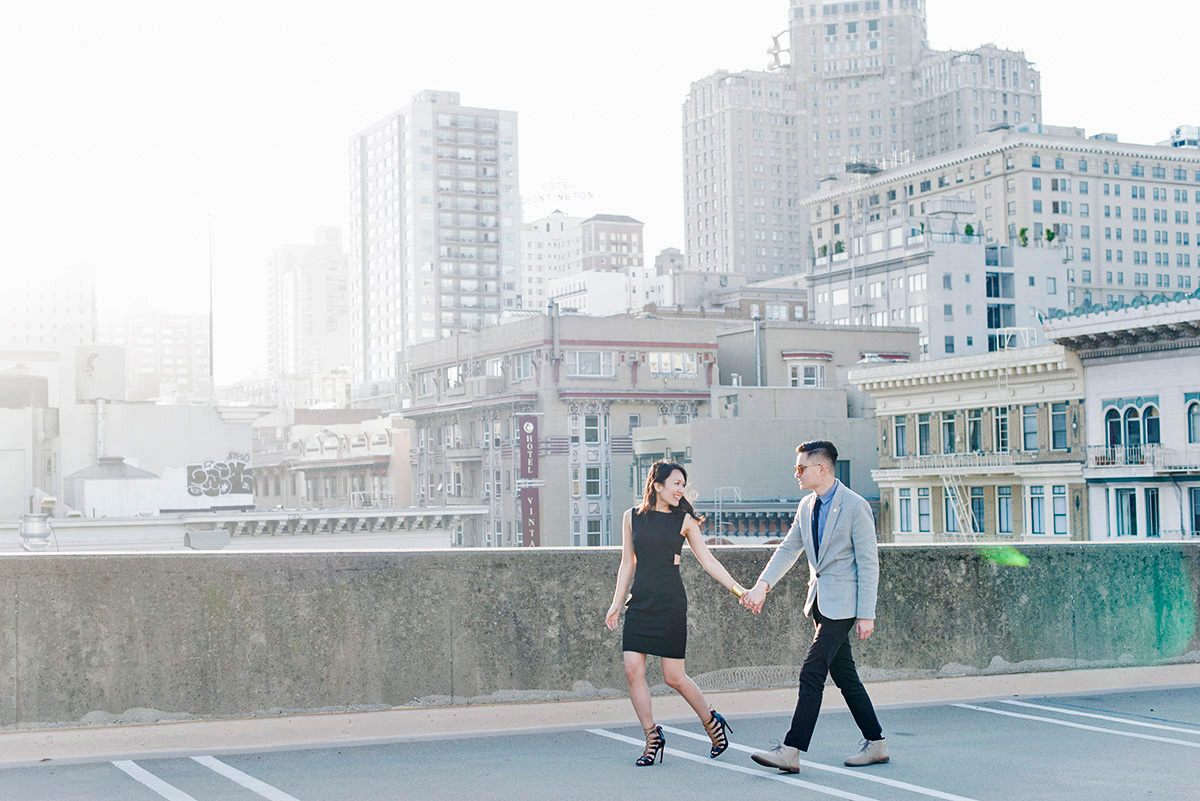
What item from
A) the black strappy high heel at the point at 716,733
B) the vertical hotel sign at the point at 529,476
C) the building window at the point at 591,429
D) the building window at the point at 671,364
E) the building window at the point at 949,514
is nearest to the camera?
the black strappy high heel at the point at 716,733

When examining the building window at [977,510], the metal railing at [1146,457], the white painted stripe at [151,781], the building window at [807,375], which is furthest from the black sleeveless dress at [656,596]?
the building window at [807,375]

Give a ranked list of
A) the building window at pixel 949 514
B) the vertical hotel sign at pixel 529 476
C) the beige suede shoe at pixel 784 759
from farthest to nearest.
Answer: the vertical hotel sign at pixel 529 476 < the building window at pixel 949 514 < the beige suede shoe at pixel 784 759

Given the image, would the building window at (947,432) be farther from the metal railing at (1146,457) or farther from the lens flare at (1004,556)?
the lens flare at (1004,556)

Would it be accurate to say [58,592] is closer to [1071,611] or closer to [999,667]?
[999,667]

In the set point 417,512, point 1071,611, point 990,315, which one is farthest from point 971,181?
point 1071,611

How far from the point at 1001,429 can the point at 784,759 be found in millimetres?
48064

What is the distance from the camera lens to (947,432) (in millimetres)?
57906

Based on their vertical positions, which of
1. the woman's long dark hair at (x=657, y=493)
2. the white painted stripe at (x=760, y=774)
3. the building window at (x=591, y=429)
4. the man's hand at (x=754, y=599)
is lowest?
the white painted stripe at (x=760, y=774)

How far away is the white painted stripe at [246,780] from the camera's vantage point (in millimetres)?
8570

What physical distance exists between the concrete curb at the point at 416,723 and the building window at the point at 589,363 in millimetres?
68730

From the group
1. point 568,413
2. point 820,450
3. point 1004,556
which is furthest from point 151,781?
point 568,413

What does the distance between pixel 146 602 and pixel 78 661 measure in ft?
2.08

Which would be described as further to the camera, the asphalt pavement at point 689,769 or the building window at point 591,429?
the building window at point 591,429

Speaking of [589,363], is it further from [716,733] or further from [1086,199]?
[1086,199]
